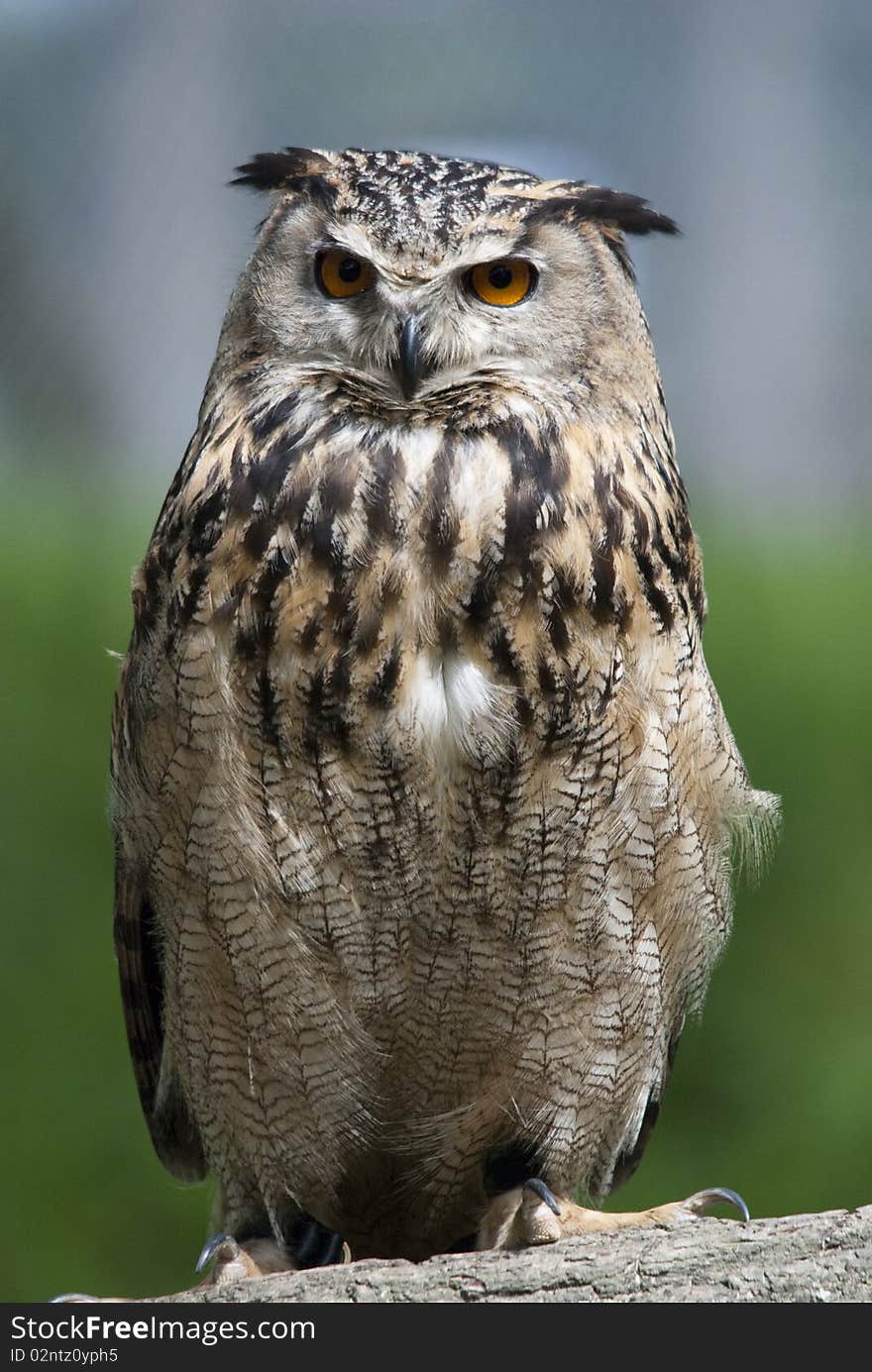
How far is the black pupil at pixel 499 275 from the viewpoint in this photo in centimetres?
216

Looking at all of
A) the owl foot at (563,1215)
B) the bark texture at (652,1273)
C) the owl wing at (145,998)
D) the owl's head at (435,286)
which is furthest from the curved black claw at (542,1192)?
the owl's head at (435,286)

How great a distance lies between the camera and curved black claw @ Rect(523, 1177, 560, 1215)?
219 centimetres

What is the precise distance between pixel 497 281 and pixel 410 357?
0.19 metres

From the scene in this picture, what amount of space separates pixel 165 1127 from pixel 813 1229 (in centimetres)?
115

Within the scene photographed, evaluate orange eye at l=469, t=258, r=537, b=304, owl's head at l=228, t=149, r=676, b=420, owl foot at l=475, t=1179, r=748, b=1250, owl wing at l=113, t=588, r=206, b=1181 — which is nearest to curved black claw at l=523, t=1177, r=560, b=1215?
owl foot at l=475, t=1179, r=748, b=1250

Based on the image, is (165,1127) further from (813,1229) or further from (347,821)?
(813,1229)

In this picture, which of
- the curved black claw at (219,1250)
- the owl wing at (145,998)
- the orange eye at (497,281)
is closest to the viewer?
the orange eye at (497,281)

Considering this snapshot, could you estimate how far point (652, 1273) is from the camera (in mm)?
1807

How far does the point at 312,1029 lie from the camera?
220 centimetres

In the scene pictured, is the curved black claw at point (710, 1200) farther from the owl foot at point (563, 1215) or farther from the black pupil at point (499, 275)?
the black pupil at point (499, 275)

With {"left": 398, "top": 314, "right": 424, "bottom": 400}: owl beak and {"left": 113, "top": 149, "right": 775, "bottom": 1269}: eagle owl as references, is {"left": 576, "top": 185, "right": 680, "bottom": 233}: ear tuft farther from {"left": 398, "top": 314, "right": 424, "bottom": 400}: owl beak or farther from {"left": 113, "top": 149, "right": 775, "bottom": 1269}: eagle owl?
{"left": 398, "top": 314, "right": 424, "bottom": 400}: owl beak

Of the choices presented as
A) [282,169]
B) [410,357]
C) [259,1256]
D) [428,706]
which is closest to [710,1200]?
[259,1256]

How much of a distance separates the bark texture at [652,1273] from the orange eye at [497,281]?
4.02 ft

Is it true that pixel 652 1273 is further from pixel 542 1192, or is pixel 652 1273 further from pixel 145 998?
pixel 145 998
